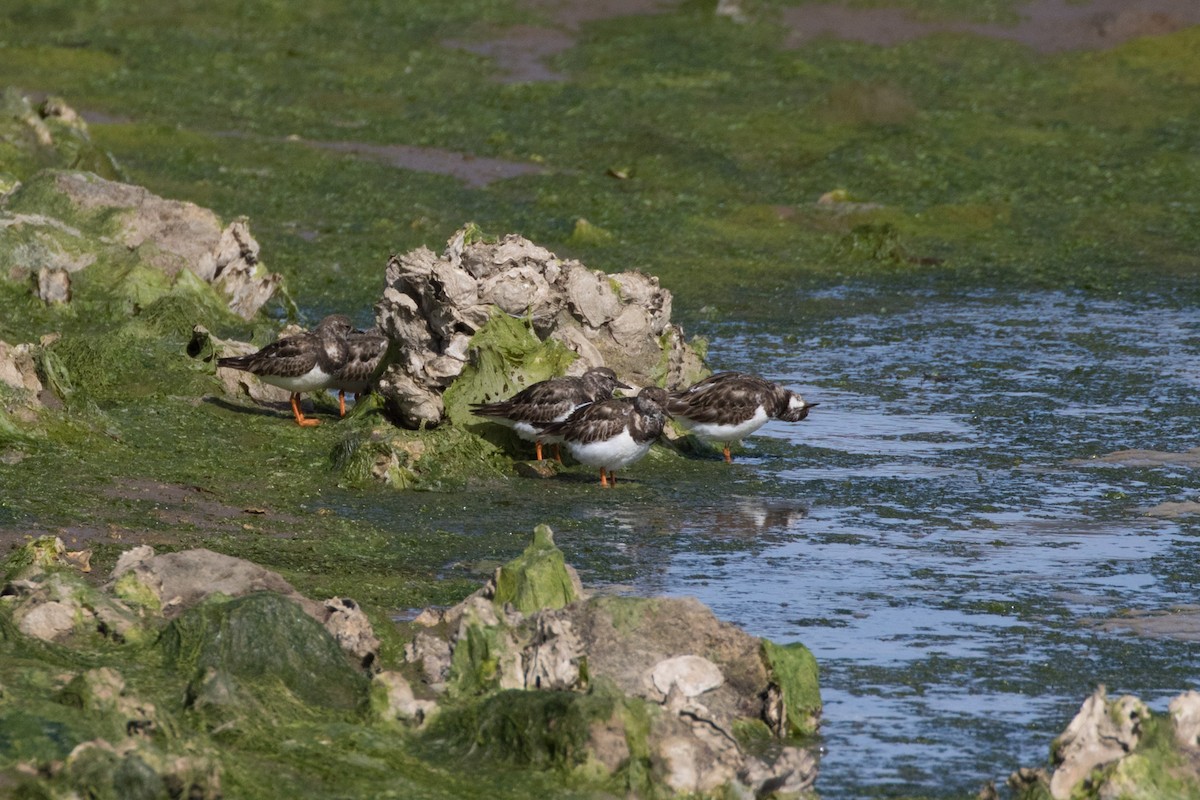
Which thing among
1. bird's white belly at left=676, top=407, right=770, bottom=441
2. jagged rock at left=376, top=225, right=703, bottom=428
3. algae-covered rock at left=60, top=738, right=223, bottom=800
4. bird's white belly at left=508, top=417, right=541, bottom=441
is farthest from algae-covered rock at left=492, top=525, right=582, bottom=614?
jagged rock at left=376, top=225, right=703, bottom=428

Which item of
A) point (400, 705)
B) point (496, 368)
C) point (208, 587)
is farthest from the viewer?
point (496, 368)

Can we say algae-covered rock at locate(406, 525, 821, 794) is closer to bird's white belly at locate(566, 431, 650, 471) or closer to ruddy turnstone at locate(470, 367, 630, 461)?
bird's white belly at locate(566, 431, 650, 471)

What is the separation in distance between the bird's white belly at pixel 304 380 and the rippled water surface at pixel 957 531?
3.18 m

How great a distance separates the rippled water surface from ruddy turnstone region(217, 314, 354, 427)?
3.15 m

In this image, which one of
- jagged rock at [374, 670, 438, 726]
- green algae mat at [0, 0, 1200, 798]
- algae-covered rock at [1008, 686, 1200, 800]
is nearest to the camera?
algae-covered rock at [1008, 686, 1200, 800]

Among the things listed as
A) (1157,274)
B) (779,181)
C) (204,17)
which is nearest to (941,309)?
(1157,274)

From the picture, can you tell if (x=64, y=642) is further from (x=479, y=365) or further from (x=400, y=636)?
(x=479, y=365)

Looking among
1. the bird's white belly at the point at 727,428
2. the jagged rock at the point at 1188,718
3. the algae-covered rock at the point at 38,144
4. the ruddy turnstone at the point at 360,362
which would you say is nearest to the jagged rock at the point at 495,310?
the ruddy turnstone at the point at 360,362

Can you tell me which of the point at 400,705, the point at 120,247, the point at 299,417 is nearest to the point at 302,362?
the point at 299,417

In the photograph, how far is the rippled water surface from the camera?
27.6 ft

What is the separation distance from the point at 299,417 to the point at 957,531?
17.2 ft

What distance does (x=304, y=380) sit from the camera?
14250 mm

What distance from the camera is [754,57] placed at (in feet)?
102

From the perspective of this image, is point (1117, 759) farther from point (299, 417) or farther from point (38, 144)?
point (38, 144)
